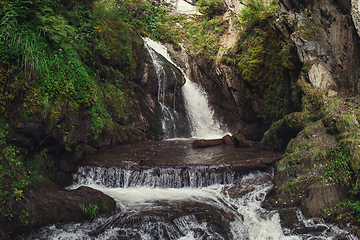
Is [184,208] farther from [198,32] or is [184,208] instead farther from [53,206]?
[198,32]

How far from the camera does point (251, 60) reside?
1430 centimetres

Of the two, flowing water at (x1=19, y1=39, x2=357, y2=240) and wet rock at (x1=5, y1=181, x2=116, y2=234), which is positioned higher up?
wet rock at (x1=5, y1=181, x2=116, y2=234)

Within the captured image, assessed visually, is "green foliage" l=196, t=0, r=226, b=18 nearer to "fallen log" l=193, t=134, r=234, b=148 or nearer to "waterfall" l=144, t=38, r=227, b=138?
"waterfall" l=144, t=38, r=227, b=138

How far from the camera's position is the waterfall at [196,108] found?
16406mm

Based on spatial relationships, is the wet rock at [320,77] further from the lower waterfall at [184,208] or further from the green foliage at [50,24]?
the green foliage at [50,24]

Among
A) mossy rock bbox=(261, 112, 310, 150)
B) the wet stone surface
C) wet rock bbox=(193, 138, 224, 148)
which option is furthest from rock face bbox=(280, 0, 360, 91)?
wet rock bbox=(193, 138, 224, 148)

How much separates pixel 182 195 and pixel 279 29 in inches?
402

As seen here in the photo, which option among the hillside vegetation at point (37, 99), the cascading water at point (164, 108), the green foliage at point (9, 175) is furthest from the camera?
the cascading water at point (164, 108)

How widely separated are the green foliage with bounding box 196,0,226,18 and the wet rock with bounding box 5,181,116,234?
20353mm

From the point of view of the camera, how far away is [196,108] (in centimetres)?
1781

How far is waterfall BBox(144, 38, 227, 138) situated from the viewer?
53.8 feet

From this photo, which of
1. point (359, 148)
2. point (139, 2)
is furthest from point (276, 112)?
point (139, 2)

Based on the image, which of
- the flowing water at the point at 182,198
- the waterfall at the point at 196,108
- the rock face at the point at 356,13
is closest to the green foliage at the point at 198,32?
the waterfall at the point at 196,108

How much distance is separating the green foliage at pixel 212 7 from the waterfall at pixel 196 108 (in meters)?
6.58
